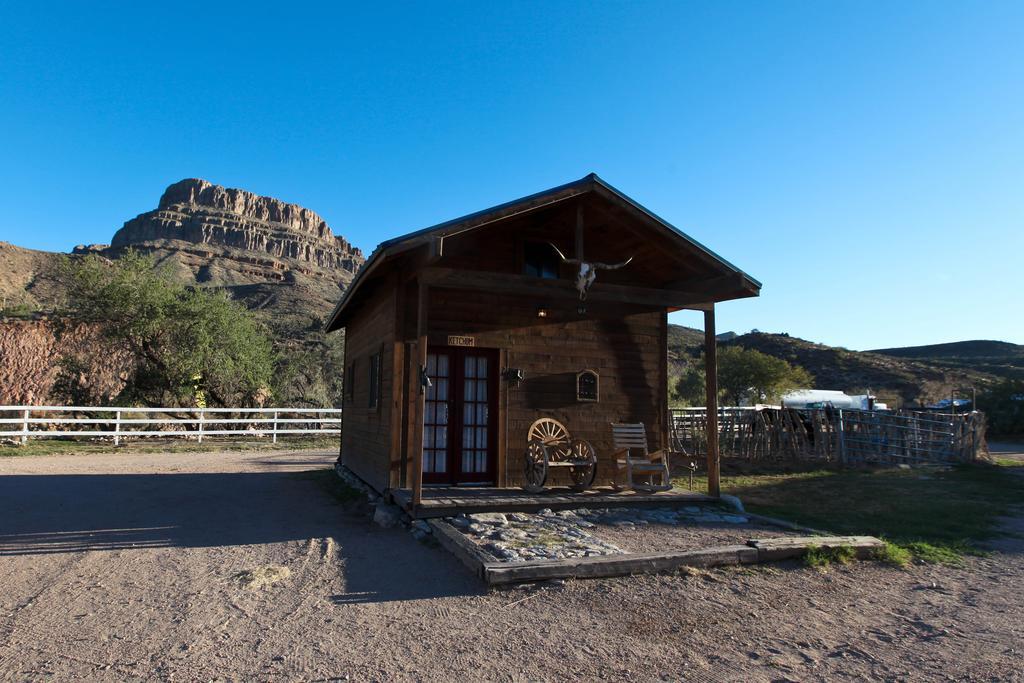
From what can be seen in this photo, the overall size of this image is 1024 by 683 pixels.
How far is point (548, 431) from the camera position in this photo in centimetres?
919

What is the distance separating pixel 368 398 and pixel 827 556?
7098 millimetres

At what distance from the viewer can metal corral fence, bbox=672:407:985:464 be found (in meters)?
16.4

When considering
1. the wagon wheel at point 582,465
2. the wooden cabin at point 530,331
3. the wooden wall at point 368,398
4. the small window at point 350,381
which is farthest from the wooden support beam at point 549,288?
the small window at point 350,381

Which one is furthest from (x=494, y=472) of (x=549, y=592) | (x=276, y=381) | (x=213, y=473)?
(x=276, y=381)

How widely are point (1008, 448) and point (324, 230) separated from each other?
316 feet

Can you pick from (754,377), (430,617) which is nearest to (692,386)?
(754,377)

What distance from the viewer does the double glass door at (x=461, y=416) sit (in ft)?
29.3

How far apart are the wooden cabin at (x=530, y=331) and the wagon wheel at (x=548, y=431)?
0.38ft

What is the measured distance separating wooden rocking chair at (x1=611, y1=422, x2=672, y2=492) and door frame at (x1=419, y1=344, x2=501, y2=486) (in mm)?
1723

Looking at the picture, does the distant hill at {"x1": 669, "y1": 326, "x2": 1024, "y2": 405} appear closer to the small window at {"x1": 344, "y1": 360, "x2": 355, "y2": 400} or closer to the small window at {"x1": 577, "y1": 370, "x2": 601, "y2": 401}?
the small window at {"x1": 577, "y1": 370, "x2": 601, "y2": 401}

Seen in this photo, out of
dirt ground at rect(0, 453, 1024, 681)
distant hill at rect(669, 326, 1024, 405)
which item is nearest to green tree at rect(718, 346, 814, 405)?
distant hill at rect(669, 326, 1024, 405)

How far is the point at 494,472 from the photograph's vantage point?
29.6 ft

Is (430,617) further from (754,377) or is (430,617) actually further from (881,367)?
(881,367)

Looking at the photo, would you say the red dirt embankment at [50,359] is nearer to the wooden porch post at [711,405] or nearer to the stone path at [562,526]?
the stone path at [562,526]
